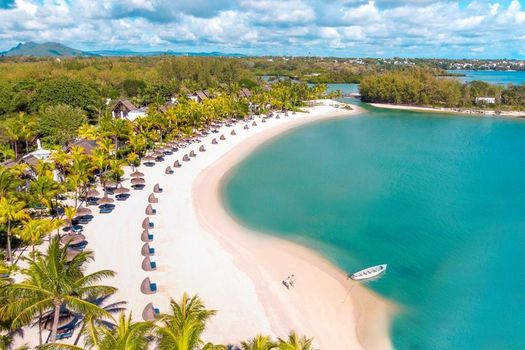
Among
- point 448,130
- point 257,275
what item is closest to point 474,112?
point 448,130

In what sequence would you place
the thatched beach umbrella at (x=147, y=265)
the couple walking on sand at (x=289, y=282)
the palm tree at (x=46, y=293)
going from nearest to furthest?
the palm tree at (x=46, y=293) → the thatched beach umbrella at (x=147, y=265) → the couple walking on sand at (x=289, y=282)

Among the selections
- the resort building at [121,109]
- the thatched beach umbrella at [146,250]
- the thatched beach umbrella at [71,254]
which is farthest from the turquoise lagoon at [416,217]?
the resort building at [121,109]

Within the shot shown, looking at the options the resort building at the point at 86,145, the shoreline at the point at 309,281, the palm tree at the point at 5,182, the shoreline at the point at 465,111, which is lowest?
the shoreline at the point at 309,281

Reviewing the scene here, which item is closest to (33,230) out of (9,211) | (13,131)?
(9,211)

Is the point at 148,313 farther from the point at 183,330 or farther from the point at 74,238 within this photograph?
the point at 74,238

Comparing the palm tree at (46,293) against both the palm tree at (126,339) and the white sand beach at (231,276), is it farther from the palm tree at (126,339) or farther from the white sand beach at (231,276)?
the white sand beach at (231,276)

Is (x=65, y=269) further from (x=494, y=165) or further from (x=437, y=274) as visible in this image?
(x=494, y=165)
